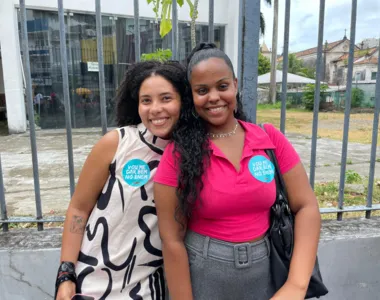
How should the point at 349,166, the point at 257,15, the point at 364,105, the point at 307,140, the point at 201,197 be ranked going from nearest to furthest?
the point at 201,197 < the point at 257,15 < the point at 349,166 < the point at 307,140 < the point at 364,105

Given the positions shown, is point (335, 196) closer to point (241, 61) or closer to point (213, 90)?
point (241, 61)

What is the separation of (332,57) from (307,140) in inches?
2019

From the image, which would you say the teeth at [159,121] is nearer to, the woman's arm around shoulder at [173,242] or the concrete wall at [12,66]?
the woman's arm around shoulder at [173,242]

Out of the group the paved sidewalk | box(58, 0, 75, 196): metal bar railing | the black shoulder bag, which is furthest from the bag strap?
the paved sidewalk

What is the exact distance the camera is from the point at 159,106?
1410mm

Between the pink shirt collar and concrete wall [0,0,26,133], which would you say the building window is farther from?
the pink shirt collar

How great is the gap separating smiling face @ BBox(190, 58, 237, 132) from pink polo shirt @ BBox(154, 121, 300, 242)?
12 cm

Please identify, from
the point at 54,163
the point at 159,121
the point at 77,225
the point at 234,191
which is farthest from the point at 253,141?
the point at 54,163

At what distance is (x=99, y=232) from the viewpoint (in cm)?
145

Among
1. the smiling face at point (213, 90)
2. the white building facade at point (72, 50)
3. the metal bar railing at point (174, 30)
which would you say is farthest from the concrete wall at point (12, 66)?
the smiling face at point (213, 90)

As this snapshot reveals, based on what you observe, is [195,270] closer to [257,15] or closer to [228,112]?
[228,112]

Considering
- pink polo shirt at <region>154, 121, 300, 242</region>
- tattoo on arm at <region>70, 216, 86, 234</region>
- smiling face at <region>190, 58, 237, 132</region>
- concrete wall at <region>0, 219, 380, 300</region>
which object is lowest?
concrete wall at <region>0, 219, 380, 300</region>

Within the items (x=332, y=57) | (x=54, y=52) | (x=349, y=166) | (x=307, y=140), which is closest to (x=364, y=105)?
(x=307, y=140)

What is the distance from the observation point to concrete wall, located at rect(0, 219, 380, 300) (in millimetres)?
1887
